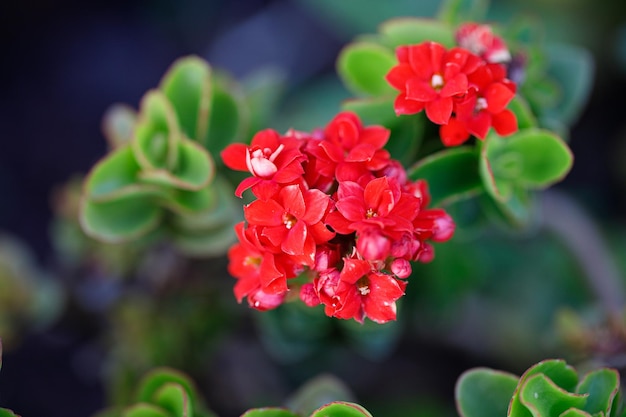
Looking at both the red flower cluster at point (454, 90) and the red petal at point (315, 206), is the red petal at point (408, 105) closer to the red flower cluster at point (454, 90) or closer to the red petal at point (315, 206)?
the red flower cluster at point (454, 90)

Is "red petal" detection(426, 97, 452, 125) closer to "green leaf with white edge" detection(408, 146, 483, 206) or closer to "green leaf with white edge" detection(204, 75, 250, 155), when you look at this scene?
"green leaf with white edge" detection(408, 146, 483, 206)

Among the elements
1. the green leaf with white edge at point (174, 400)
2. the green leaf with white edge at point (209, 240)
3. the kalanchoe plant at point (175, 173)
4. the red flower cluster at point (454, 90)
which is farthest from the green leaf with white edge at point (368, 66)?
the green leaf with white edge at point (174, 400)

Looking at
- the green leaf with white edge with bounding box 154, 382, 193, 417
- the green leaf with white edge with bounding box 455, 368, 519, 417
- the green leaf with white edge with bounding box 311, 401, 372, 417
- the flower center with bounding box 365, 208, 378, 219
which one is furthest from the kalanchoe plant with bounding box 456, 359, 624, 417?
the green leaf with white edge with bounding box 154, 382, 193, 417

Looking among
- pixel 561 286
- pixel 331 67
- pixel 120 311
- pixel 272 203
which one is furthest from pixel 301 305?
pixel 331 67

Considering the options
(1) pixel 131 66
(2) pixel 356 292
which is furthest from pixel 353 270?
(1) pixel 131 66

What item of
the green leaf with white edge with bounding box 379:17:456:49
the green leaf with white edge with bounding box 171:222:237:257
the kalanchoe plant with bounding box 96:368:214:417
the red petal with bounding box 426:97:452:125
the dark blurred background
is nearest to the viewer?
the red petal with bounding box 426:97:452:125

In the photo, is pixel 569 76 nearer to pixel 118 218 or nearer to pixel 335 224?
pixel 335 224
